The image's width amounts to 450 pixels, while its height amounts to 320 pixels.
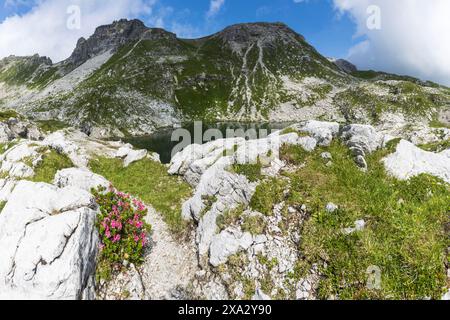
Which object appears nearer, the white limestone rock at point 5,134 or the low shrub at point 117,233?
the low shrub at point 117,233

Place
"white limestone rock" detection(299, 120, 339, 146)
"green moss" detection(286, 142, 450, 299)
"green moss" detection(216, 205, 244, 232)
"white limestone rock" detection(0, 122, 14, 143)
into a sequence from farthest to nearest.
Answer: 1. "white limestone rock" detection(0, 122, 14, 143)
2. "white limestone rock" detection(299, 120, 339, 146)
3. "green moss" detection(216, 205, 244, 232)
4. "green moss" detection(286, 142, 450, 299)

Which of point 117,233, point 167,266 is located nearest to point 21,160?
point 117,233

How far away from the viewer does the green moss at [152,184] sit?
74.4 ft

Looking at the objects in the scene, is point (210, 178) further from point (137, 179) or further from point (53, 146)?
point (53, 146)

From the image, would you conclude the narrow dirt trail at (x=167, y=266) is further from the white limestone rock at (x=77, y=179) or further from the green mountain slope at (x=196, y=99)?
the green mountain slope at (x=196, y=99)

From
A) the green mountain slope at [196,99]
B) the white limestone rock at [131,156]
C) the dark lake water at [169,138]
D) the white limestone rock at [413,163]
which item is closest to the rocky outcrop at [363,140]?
the white limestone rock at [413,163]

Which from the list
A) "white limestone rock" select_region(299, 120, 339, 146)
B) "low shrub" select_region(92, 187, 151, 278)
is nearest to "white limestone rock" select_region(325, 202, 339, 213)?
"white limestone rock" select_region(299, 120, 339, 146)

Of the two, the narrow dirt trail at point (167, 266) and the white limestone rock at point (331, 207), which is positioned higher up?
the white limestone rock at point (331, 207)

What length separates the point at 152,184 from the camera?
93.8 ft

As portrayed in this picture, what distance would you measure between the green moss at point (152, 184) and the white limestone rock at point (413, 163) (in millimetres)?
16587

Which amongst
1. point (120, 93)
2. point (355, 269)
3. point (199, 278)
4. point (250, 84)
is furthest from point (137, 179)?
point (250, 84)

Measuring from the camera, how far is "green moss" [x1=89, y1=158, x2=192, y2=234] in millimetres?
22689

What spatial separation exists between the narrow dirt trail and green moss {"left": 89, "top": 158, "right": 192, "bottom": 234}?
1402 mm

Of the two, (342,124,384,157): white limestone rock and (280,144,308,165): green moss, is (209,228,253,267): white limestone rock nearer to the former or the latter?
(280,144,308,165): green moss
